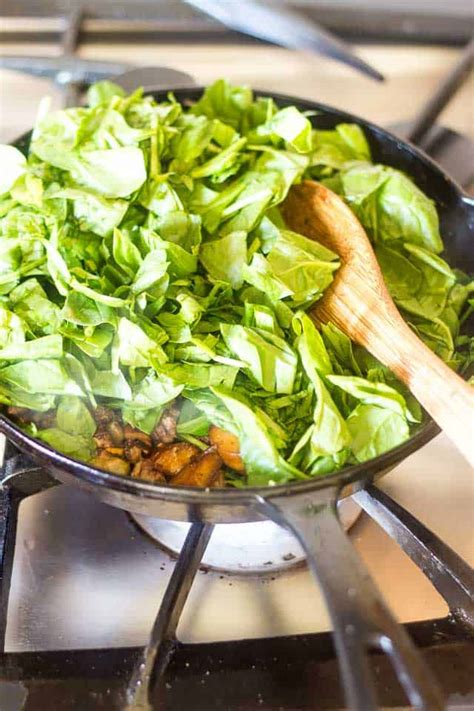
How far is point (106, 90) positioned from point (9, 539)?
53 cm

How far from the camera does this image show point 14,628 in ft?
2.20

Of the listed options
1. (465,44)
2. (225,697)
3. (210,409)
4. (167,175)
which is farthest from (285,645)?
(465,44)

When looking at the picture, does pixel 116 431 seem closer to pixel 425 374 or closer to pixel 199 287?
→ pixel 199 287

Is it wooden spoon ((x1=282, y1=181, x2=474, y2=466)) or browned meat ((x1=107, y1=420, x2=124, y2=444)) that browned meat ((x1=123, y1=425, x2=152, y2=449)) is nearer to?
browned meat ((x1=107, y1=420, x2=124, y2=444))

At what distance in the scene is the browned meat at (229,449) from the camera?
66 cm

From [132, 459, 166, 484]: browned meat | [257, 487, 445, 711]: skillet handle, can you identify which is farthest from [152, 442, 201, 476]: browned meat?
[257, 487, 445, 711]: skillet handle

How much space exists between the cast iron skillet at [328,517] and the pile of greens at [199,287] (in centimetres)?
4

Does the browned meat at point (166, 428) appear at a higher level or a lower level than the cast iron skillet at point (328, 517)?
lower

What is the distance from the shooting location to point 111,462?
0.65 meters

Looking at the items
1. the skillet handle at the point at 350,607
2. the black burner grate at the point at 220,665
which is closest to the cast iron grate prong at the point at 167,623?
the black burner grate at the point at 220,665

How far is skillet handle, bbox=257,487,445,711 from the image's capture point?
458mm

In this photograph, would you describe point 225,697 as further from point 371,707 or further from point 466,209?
point 466,209

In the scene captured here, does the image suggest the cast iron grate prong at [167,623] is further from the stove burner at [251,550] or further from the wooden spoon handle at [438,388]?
the wooden spoon handle at [438,388]

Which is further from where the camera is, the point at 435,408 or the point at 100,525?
the point at 100,525
